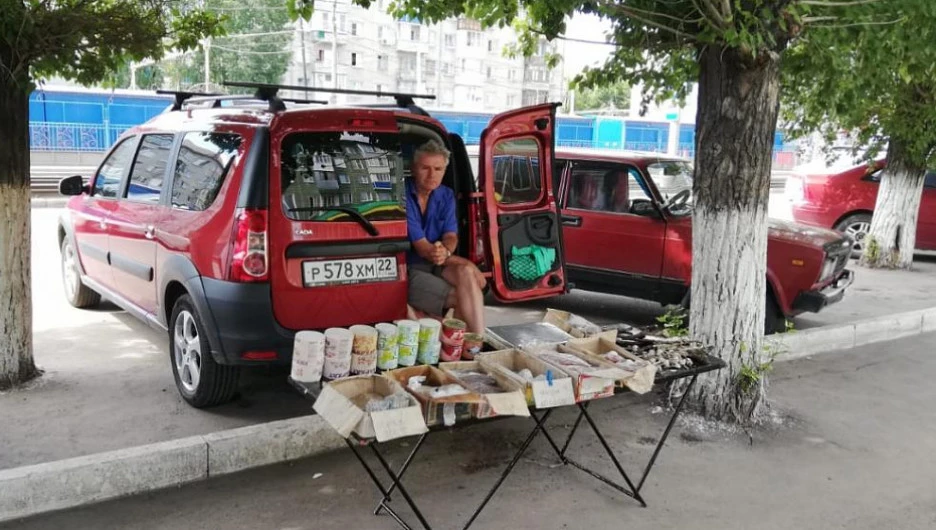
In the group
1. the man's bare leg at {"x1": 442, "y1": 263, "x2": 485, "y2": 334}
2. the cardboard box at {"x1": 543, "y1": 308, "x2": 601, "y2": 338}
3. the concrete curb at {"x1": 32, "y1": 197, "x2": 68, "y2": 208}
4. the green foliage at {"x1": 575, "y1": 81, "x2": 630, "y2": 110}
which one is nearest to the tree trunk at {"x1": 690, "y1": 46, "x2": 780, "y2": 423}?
the cardboard box at {"x1": 543, "y1": 308, "x2": 601, "y2": 338}

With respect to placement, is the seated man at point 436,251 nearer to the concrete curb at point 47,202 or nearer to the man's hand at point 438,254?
the man's hand at point 438,254

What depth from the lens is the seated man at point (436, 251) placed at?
5004mm

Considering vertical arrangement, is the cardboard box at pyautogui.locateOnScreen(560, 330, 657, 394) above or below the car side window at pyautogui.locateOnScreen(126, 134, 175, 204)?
below

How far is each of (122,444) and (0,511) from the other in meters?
0.78

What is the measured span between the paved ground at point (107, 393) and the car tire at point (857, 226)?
4.84 meters

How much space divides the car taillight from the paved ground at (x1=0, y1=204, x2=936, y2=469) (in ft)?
3.23

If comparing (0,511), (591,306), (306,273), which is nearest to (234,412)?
(306,273)

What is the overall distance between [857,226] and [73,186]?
11.7 metres

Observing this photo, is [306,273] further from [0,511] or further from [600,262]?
[600,262]

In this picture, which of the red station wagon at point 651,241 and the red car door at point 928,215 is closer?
the red station wagon at point 651,241

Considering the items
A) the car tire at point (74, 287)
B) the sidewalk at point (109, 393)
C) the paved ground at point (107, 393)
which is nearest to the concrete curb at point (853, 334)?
the sidewalk at point (109, 393)

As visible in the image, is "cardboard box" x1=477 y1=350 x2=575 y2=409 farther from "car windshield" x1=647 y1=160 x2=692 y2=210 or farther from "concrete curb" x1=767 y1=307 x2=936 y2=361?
"car windshield" x1=647 y1=160 x2=692 y2=210

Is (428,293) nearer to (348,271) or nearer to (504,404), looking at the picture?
(348,271)

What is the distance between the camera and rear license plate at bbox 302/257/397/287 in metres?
4.54
